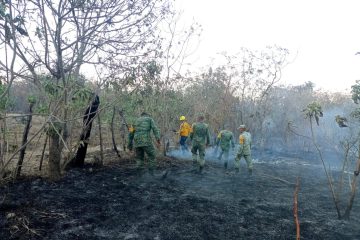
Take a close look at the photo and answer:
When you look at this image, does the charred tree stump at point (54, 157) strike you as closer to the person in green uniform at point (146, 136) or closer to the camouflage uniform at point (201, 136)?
the person in green uniform at point (146, 136)

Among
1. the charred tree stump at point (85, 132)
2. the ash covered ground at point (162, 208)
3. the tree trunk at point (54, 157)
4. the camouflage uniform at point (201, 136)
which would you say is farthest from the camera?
the camouflage uniform at point (201, 136)

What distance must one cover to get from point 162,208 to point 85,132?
10.9 ft

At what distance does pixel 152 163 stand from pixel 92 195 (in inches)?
99.4

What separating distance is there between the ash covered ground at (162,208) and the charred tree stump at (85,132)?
0.32 metres

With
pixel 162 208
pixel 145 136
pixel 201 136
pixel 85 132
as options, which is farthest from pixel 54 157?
pixel 201 136

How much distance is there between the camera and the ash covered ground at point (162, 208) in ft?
17.8

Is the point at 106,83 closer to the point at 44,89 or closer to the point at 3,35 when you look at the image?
the point at 44,89

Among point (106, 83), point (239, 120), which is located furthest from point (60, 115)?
point (239, 120)

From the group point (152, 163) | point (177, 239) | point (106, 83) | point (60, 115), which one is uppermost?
point (106, 83)

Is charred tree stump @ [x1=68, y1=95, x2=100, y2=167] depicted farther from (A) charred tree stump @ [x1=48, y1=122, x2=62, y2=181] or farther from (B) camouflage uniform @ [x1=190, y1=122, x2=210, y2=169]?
(B) camouflage uniform @ [x1=190, y1=122, x2=210, y2=169]

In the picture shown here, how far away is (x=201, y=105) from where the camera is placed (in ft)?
54.5

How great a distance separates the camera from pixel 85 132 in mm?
8898

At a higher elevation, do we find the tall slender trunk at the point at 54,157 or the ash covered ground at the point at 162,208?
the tall slender trunk at the point at 54,157

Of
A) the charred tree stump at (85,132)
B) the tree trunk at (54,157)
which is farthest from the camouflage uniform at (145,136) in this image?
the tree trunk at (54,157)
